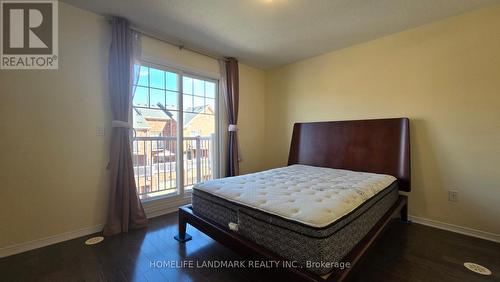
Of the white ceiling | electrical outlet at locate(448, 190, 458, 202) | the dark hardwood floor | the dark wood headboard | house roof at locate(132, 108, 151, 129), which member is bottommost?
the dark hardwood floor

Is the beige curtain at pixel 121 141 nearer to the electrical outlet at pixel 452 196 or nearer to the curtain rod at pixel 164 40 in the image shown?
the curtain rod at pixel 164 40

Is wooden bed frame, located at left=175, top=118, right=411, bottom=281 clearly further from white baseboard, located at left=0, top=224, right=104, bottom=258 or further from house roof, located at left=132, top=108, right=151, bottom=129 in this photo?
house roof, located at left=132, top=108, right=151, bottom=129

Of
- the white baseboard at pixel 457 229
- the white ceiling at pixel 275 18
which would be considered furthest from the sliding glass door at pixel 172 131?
the white baseboard at pixel 457 229

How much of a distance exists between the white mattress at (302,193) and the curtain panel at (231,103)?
129cm

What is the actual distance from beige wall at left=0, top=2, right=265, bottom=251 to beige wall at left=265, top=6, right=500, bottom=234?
3.36m

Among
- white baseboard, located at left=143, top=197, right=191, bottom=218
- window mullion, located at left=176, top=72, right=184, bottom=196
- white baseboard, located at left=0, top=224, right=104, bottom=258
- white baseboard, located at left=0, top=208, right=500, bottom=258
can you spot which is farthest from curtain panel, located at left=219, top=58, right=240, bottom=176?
white baseboard, located at left=0, top=224, right=104, bottom=258

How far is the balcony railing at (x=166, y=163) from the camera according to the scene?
9.52 ft

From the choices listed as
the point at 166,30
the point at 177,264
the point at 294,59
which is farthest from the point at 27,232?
the point at 294,59

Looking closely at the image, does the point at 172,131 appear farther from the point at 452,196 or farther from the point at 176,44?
the point at 452,196

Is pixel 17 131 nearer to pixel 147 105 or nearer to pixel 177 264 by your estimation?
pixel 147 105

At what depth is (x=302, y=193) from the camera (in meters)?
1.75

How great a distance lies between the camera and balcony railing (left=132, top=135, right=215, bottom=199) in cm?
290

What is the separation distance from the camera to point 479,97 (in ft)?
7.35

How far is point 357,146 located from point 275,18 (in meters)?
2.04
